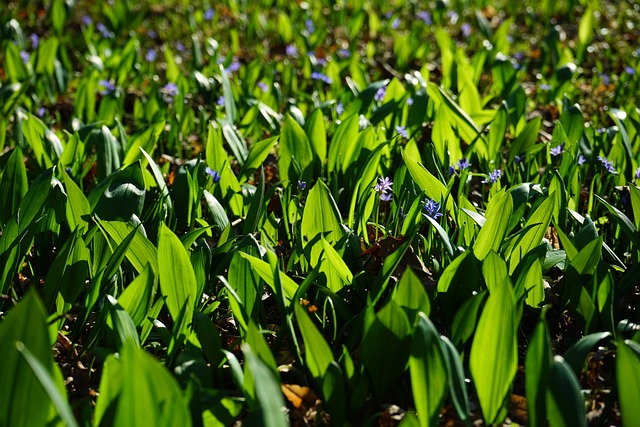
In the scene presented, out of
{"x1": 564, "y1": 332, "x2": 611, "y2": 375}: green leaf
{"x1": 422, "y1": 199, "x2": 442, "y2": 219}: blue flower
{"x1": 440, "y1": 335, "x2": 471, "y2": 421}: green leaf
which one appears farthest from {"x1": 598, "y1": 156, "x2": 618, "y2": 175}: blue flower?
{"x1": 440, "y1": 335, "x2": 471, "y2": 421}: green leaf

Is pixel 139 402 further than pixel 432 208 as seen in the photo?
No

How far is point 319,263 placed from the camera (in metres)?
1.75

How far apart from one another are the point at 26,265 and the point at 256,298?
89cm

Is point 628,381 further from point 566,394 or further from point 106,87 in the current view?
point 106,87

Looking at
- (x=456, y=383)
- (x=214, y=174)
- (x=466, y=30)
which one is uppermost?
(x=466, y=30)

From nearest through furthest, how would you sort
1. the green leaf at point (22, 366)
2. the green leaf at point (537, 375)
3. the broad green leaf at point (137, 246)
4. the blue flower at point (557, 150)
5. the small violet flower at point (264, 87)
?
1. the green leaf at point (22, 366)
2. the green leaf at point (537, 375)
3. the broad green leaf at point (137, 246)
4. the blue flower at point (557, 150)
5. the small violet flower at point (264, 87)

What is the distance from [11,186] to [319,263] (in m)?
1.13

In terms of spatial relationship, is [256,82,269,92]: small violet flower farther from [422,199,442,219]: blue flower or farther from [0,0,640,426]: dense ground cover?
[422,199,442,219]: blue flower

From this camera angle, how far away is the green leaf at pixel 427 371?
1.41 m

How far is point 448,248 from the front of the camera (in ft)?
6.04

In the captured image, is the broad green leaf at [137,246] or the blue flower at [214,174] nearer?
the broad green leaf at [137,246]

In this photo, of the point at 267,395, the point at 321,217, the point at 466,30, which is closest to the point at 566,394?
the point at 267,395

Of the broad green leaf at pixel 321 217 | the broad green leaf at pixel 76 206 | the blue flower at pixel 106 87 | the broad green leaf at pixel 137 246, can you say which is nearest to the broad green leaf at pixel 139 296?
the broad green leaf at pixel 137 246

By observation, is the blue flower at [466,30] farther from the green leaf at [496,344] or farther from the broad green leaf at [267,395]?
the broad green leaf at [267,395]
